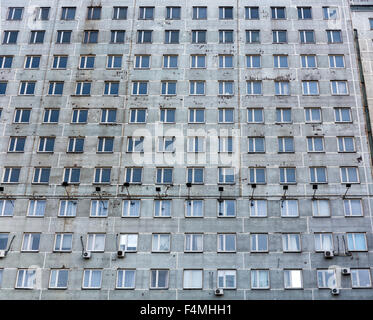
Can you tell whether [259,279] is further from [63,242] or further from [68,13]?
[68,13]

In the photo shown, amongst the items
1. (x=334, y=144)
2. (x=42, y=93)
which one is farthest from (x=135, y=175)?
(x=334, y=144)

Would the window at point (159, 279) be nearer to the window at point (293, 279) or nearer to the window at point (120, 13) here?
the window at point (293, 279)

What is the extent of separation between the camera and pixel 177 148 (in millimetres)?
46406

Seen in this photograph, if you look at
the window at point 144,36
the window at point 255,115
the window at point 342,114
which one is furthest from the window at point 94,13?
the window at point 342,114

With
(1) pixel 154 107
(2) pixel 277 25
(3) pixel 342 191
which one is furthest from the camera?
(2) pixel 277 25

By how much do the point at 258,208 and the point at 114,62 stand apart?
1994cm

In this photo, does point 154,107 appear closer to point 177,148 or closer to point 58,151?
point 177,148

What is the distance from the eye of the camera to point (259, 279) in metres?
41.5

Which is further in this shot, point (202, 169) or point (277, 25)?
point (277, 25)

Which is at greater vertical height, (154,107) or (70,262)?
(154,107)

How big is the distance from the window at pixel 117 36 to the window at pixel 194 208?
18208 millimetres
